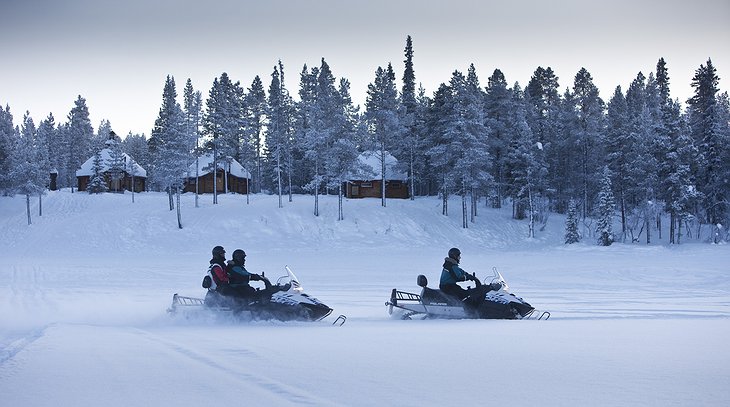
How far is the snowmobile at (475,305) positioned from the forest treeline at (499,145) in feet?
116

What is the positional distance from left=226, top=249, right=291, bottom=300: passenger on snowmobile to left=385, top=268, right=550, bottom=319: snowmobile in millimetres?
2851

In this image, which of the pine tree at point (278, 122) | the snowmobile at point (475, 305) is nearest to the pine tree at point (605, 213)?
the pine tree at point (278, 122)

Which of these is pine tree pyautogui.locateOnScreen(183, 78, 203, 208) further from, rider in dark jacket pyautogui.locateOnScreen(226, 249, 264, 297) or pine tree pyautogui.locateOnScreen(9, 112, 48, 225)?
rider in dark jacket pyautogui.locateOnScreen(226, 249, 264, 297)

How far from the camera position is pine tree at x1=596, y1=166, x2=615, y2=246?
43.7 metres

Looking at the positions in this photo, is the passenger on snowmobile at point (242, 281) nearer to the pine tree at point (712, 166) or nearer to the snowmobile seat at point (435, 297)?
the snowmobile seat at point (435, 297)

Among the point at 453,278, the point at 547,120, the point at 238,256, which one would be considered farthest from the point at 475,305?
the point at 547,120

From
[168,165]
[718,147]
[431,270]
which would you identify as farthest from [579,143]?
[168,165]

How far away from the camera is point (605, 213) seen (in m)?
44.4

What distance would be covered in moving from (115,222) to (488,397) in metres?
50.4

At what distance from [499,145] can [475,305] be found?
45647mm

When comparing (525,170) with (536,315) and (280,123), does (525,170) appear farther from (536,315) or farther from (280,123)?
(536,315)

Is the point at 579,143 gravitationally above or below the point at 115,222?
above

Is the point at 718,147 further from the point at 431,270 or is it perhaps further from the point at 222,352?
the point at 222,352

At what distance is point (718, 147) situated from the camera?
4647 centimetres
